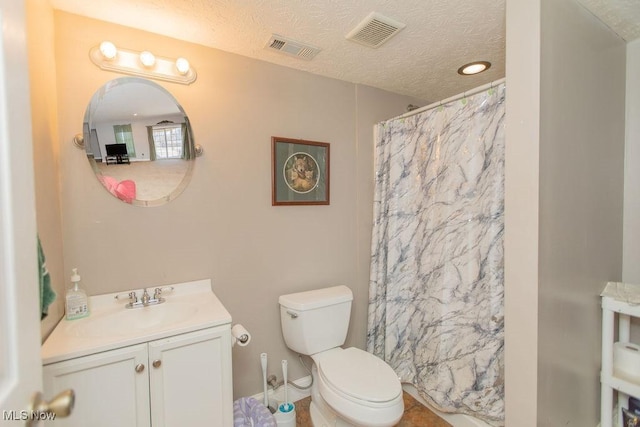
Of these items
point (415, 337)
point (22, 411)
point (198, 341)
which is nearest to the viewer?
point (22, 411)

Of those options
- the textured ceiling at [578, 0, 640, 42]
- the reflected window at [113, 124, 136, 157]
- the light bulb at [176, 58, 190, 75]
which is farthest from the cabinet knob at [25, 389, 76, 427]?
the textured ceiling at [578, 0, 640, 42]

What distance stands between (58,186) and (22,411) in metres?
1.11

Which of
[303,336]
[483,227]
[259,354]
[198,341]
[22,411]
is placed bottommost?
[259,354]

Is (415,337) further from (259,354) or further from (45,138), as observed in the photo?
(45,138)

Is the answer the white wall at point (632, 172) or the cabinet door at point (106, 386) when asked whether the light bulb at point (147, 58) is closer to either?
the cabinet door at point (106, 386)

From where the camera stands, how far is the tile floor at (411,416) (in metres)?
1.79

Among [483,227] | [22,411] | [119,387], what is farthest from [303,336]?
[22,411]

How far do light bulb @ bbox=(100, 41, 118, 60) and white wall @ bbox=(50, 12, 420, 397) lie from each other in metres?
0.08

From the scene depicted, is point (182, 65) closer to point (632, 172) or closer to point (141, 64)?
point (141, 64)

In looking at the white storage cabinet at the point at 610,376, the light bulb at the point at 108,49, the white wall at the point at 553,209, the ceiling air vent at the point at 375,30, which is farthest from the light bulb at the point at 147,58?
the white storage cabinet at the point at 610,376

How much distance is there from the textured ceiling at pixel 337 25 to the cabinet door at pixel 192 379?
4.72ft

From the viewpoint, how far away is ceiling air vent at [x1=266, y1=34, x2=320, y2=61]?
1604 millimetres

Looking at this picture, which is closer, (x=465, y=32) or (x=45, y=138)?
(x=45, y=138)

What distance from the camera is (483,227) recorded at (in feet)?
5.15
